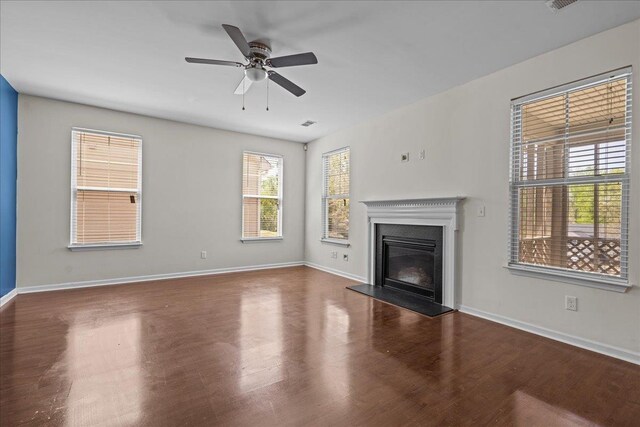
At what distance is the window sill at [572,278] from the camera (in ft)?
8.27

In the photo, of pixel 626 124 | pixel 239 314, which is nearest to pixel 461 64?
pixel 626 124

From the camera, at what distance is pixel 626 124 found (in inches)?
100

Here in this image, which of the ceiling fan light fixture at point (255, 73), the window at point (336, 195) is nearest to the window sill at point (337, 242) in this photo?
the window at point (336, 195)

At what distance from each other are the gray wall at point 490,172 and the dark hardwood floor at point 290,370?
28 centimetres

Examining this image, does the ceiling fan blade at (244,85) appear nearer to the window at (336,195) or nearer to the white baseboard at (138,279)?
the window at (336,195)

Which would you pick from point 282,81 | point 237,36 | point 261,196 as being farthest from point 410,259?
point 237,36

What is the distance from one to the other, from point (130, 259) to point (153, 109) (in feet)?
7.78

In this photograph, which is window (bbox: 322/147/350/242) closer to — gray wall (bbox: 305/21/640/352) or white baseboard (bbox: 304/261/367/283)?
gray wall (bbox: 305/21/640/352)

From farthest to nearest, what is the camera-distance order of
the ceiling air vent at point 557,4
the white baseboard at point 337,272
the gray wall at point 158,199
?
1. the white baseboard at point 337,272
2. the gray wall at point 158,199
3. the ceiling air vent at point 557,4

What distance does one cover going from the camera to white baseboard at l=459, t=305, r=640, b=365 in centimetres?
249

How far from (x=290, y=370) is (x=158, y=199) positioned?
160 inches

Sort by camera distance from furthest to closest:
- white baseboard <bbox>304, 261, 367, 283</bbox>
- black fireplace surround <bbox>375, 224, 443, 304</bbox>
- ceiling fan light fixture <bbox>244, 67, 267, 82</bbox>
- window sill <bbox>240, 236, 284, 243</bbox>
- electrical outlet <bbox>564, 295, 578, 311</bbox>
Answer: window sill <bbox>240, 236, 284, 243</bbox> → white baseboard <bbox>304, 261, 367, 283</bbox> → black fireplace surround <bbox>375, 224, 443, 304</bbox> → ceiling fan light fixture <bbox>244, 67, 267, 82</bbox> → electrical outlet <bbox>564, 295, 578, 311</bbox>

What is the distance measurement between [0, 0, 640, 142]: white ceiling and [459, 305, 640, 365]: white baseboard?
2.62m

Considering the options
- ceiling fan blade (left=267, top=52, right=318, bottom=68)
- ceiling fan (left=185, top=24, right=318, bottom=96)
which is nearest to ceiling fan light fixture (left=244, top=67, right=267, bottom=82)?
ceiling fan (left=185, top=24, right=318, bottom=96)
